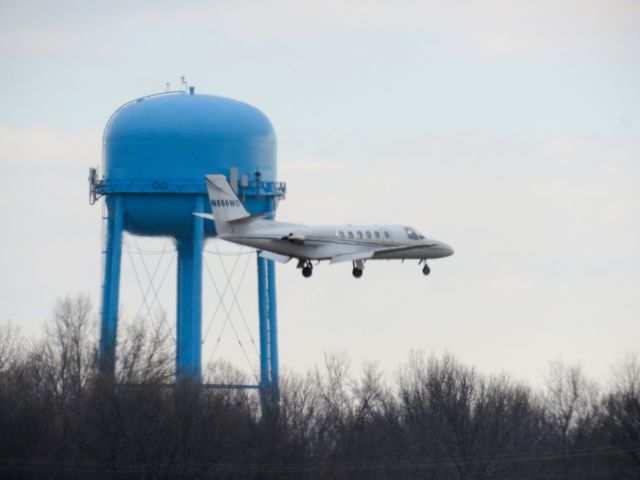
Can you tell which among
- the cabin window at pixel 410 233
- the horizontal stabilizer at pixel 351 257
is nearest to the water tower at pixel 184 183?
the cabin window at pixel 410 233

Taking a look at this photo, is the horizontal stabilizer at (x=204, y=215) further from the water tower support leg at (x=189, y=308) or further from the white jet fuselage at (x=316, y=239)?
the water tower support leg at (x=189, y=308)

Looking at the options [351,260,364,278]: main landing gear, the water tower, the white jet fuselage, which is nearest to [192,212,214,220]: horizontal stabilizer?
the white jet fuselage

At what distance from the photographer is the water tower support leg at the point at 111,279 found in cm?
11806

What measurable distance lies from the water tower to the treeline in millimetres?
2891

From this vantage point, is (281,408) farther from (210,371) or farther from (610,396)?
(610,396)

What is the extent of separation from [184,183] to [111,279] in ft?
18.3

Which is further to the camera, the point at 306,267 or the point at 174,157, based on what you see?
the point at 174,157

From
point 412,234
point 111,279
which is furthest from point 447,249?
point 111,279

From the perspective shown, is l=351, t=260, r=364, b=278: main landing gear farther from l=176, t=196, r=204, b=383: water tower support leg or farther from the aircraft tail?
l=176, t=196, r=204, b=383: water tower support leg

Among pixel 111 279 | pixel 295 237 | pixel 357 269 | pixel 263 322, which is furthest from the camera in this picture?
pixel 263 322

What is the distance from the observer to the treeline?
11194 centimetres

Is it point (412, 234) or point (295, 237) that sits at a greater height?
point (412, 234)

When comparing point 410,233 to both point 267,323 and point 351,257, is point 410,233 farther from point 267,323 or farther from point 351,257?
point 267,323

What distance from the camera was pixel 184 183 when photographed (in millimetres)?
117500
